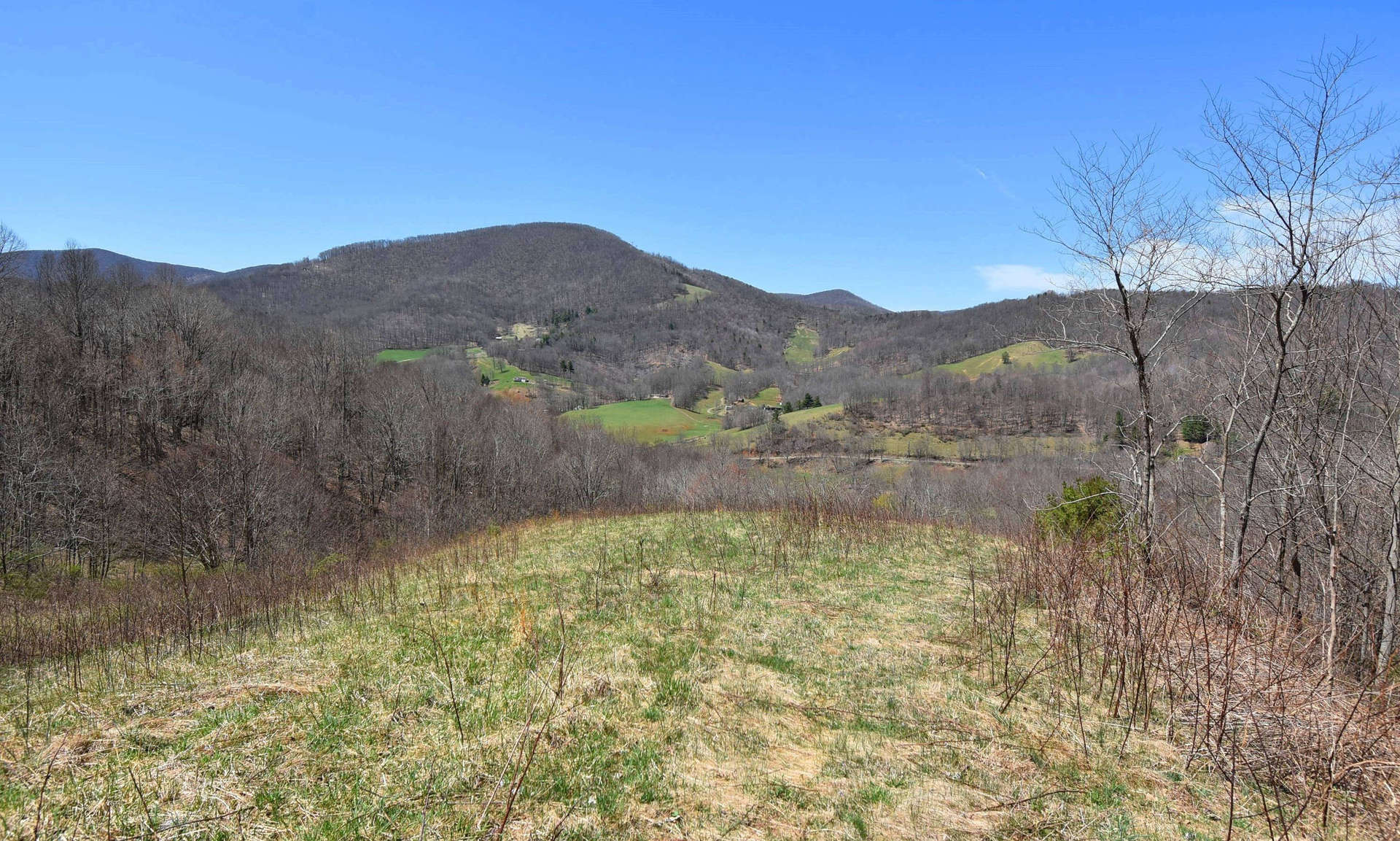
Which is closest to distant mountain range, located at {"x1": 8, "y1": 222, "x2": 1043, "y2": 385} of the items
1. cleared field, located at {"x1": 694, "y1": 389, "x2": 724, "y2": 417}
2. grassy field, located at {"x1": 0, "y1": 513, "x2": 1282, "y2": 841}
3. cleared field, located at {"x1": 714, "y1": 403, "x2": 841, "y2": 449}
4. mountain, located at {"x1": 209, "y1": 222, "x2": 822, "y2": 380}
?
mountain, located at {"x1": 209, "y1": 222, "x2": 822, "y2": 380}

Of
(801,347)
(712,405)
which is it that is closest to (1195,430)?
(712,405)

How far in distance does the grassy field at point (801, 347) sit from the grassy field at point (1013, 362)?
38430 millimetres

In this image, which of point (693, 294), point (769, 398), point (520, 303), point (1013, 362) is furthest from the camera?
point (693, 294)

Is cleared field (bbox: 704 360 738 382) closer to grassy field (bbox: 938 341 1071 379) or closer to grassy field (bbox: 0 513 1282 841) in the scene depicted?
grassy field (bbox: 938 341 1071 379)

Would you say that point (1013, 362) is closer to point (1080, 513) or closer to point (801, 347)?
point (801, 347)

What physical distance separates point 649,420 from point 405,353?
139 ft

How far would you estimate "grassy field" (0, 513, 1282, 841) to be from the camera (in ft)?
12.8

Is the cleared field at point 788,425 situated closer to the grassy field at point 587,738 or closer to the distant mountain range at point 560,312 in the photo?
the distant mountain range at point 560,312

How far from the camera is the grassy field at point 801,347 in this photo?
159250mm

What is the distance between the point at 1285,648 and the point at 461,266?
199158 mm

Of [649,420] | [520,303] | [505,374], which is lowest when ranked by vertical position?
[649,420]

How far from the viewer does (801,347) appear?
172m

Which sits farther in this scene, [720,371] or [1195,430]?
[720,371]

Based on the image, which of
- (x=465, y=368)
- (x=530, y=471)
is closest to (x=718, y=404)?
(x=465, y=368)
